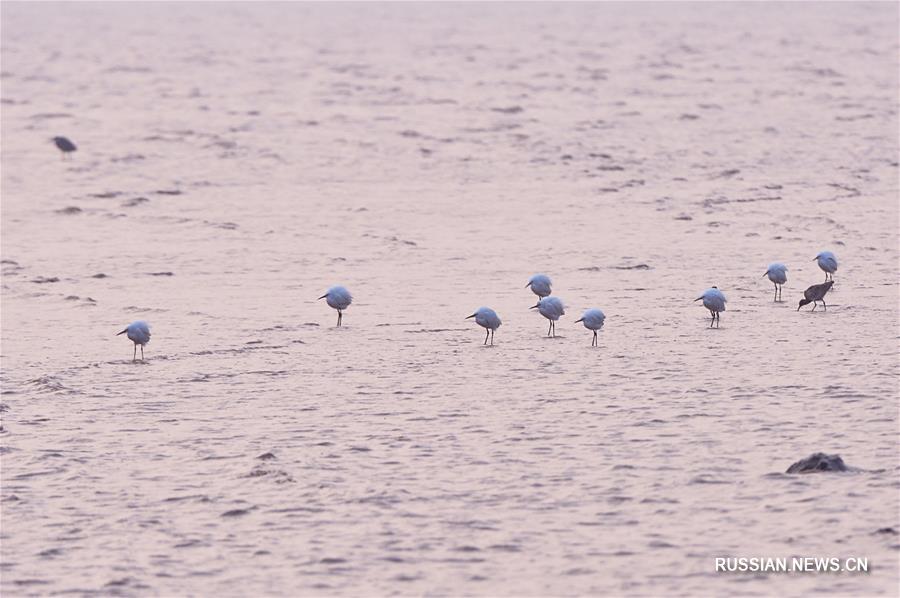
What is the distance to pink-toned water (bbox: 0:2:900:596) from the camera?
9328 millimetres

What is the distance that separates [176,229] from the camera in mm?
20703

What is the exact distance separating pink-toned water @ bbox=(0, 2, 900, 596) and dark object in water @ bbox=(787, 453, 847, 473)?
0.40ft

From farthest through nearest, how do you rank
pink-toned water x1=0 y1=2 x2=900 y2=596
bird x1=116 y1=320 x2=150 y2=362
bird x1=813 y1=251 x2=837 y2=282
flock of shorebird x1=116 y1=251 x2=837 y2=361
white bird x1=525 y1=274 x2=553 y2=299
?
bird x1=813 y1=251 x2=837 y2=282
white bird x1=525 y1=274 x2=553 y2=299
flock of shorebird x1=116 y1=251 x2=837 y2=361
bird x1=116 y1=320 x2=150 y2=362
pink-toned water x1=0 y1=2 x2=900 y2=596

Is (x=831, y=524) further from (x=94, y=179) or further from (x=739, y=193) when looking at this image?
(x=94, y=179)

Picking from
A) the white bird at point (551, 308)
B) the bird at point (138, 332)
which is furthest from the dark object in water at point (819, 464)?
the bird at point (138, 332)

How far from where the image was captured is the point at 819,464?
33.4 feet

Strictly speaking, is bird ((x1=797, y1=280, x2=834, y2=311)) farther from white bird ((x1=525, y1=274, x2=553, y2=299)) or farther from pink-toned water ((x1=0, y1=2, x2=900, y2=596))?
white bird ((x1=525, y1=274, x2=553, y2=299))

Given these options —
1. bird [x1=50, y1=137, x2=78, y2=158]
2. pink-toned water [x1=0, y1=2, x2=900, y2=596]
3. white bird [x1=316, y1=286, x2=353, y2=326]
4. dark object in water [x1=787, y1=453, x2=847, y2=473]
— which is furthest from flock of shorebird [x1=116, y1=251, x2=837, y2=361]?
bird [x1=50, y1=137, x2=78, y2=158]

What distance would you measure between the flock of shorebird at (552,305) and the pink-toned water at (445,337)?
0.22 meters

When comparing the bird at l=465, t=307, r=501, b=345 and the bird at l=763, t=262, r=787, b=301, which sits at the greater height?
the bird at l=763, t=262, r=787, b=301

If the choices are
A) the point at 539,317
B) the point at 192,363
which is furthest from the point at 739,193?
the point at 192,363

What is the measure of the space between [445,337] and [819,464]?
5.29 meters

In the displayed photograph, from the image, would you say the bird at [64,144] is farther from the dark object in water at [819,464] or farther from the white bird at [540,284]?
the dark object in water at [819,464]

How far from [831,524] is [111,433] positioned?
5089 millimetres
